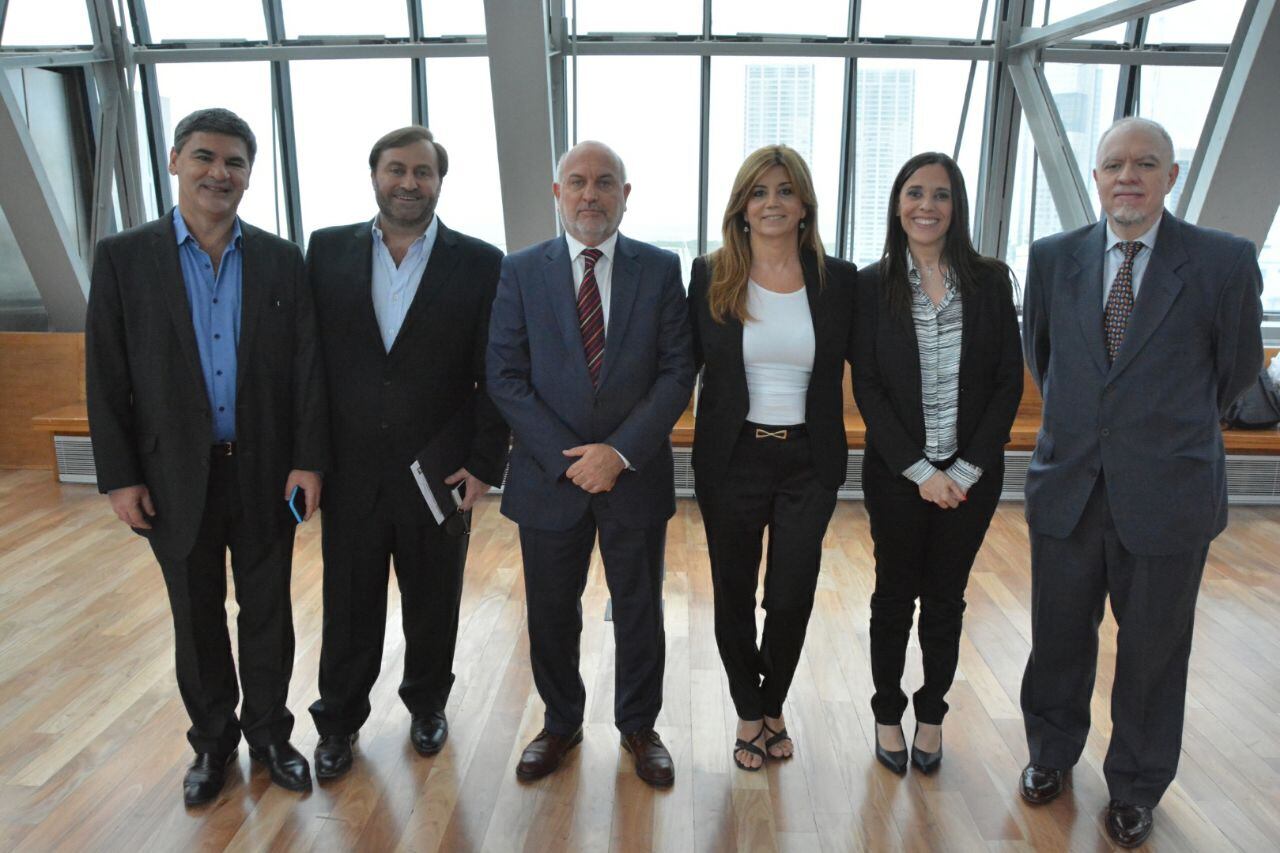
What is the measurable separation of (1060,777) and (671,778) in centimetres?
113

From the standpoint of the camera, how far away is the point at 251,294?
2553 mm

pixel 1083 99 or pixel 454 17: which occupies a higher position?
pixel 454 17

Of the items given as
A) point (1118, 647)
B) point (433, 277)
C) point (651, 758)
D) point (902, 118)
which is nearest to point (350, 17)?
point (902, 118)

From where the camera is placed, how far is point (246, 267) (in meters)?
2.56

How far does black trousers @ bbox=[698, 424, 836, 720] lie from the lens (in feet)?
8.75

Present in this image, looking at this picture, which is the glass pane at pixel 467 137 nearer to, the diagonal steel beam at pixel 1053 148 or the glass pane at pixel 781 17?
the glass pane at pixel 781 17

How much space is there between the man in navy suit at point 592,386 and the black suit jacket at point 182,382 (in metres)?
0.55

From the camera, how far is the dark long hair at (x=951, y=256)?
2.61 m

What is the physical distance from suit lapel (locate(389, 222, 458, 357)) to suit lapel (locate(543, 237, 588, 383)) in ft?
1.03

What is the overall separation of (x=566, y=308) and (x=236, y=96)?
6050mm

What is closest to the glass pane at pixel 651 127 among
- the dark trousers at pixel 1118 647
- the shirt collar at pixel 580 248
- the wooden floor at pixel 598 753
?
the wooden floor at pixel 598 753

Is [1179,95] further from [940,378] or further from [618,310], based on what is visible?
[618,310]

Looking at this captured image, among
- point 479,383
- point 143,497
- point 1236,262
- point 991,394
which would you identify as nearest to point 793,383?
point 991,394

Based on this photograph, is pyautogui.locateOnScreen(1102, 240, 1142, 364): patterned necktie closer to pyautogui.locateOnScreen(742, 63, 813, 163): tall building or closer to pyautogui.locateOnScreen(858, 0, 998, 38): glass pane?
pyautogui.locateOnScreen(742, 63, 813, 163): tall building
